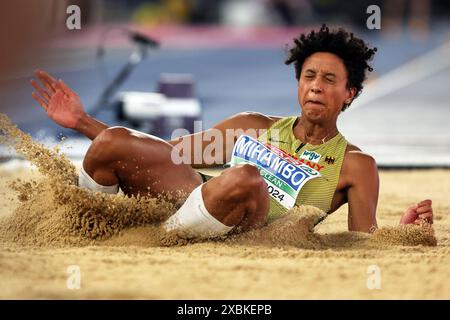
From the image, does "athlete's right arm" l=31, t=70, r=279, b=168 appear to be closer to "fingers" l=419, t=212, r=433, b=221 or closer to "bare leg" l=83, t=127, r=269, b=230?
"bare leg" l=83, t=127, r=269, b=230

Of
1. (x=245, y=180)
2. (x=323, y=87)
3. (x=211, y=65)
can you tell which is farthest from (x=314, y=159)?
(x=211, y=65)

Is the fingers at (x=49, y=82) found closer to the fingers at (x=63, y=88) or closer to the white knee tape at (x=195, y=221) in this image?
the fingers at (x=63, y=88)

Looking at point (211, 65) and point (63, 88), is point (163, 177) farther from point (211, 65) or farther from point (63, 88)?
point (211, 65)

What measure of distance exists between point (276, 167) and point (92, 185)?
0.94 metres

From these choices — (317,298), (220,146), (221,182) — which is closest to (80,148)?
(220,146)

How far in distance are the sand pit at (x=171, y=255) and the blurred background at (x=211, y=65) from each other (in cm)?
135

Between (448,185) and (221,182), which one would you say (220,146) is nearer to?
(221,182)

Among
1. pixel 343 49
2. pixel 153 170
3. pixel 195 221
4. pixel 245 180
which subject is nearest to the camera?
pixel 245 180

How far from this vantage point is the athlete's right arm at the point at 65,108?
4.80 meters

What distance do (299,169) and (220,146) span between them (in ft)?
1.65

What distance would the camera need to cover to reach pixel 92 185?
462cm

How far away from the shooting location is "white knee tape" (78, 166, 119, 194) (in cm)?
462

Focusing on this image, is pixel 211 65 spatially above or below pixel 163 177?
above

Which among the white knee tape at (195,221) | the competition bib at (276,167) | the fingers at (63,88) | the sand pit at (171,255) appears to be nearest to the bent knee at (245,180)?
the white knee tape at (195,221)
